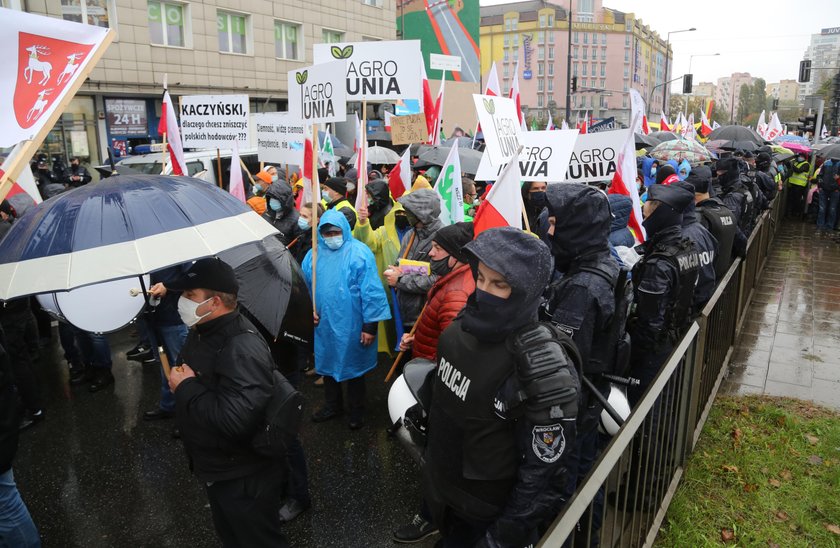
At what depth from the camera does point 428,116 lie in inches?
425

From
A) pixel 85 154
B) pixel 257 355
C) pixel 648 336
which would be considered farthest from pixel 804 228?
pixel 85 154

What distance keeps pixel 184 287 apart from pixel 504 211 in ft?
6.33

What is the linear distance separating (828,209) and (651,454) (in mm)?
14826

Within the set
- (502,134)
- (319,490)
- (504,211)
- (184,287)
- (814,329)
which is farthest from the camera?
(814,329)

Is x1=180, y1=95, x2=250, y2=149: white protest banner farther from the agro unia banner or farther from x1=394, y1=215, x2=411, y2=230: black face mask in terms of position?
the agro unia banner

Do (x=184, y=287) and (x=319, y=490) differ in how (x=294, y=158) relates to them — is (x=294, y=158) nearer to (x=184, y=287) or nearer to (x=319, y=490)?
(x=319, y=490)

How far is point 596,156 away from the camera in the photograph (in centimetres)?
606

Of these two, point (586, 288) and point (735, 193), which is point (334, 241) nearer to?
point (586, 288)

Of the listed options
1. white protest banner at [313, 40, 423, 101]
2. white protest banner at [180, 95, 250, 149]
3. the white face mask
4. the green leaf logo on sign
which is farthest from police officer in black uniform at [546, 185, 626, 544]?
white protest banner at [180, 95, 250, 149]

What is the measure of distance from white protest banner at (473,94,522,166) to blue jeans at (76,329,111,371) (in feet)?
14.2

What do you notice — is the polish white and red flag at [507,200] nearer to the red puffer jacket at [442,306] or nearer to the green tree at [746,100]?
the red puffer jacket at [442,306]

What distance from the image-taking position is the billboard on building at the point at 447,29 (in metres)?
42.4

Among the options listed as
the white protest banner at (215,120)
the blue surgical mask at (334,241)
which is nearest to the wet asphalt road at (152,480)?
the blue surgical mask at (334,241)

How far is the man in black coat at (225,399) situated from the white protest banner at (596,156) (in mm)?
4182
